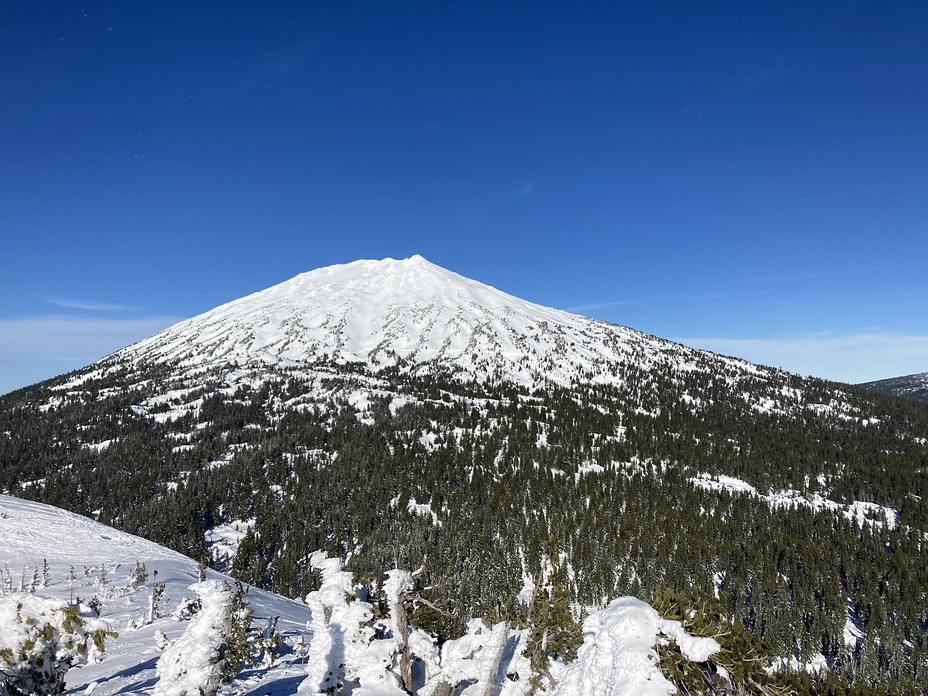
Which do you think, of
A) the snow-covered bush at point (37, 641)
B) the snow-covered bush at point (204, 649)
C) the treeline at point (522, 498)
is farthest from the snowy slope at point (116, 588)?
the treeline at point (522, 498)

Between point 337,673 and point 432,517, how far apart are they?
111m

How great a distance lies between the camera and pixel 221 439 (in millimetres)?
166250

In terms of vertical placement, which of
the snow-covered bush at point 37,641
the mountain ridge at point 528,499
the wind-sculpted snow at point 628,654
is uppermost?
the snow-covered bush at point 37,641

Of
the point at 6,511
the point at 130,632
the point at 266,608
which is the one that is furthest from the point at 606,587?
the point at 6,511

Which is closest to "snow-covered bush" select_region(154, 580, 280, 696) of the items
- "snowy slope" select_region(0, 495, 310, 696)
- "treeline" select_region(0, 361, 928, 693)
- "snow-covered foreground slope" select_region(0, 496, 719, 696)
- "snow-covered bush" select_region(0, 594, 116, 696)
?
"snow-covered foreground slope" select_region(0, 496, 719, 696)

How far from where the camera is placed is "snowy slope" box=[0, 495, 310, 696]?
25.9 meters

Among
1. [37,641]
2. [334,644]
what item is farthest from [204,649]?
[334,644]

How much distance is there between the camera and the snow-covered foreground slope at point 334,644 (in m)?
14.1

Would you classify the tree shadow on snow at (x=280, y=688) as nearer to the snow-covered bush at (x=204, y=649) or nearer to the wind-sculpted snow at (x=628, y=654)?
the snow-covered bush at (x=204, y=649)

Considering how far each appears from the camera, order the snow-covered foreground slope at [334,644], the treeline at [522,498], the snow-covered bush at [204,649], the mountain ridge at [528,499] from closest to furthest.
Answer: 1. the snow-covered foreground slope at [334,644]
2. the snow-covered bush at [204,649]
3. the treeline at [522,498]
4. the mountain ridge at [528,499]

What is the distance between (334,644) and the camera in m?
21.6

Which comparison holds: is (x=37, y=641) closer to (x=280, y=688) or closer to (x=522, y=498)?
(x=280, y=688)

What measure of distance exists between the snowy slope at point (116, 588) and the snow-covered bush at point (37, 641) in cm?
1297

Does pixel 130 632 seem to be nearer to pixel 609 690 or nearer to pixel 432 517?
pixel 609 690
